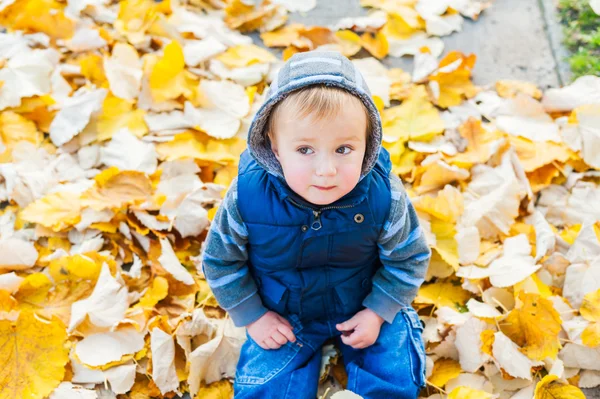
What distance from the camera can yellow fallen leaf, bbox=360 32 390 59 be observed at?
7.38 feet

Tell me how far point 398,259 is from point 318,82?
1.54 ft

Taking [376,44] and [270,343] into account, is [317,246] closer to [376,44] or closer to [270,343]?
[270,343]

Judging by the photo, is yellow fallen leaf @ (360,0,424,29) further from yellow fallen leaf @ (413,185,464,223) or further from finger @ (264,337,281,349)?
finger @ (264,337,281,349)

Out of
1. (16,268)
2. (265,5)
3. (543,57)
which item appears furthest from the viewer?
(265,5)

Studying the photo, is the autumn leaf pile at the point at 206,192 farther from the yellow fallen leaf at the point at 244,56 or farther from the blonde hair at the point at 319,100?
the blonde hair at the point at 319,100

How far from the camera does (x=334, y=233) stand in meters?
1.26

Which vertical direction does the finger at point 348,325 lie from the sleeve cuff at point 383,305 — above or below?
below

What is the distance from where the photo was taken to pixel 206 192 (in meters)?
1.77

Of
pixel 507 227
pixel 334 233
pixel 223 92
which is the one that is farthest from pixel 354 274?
pixel 223 92

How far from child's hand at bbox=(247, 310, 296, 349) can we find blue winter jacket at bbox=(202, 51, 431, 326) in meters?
0.02

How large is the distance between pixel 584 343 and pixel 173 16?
1795 mm

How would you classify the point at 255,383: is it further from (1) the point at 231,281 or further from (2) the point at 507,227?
(2) the point at 507,227

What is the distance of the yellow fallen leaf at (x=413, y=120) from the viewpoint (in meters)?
1.93

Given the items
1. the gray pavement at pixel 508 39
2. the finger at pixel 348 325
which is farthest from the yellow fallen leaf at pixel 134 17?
the finger at pixel 348 325
